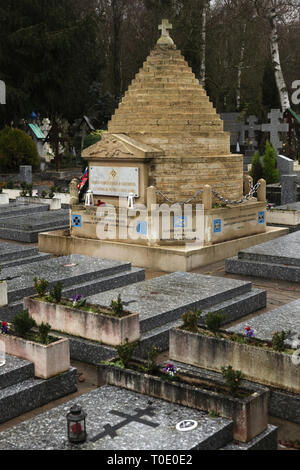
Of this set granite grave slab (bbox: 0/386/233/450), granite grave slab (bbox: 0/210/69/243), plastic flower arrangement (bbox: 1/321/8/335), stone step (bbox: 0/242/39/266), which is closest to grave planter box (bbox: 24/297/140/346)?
plastic flower arrangement (bbox: 1/321/8/335)

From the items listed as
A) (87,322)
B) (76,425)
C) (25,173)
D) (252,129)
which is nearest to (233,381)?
(76,425)

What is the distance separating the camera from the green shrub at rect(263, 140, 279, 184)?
25.6m

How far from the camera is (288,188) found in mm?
23609

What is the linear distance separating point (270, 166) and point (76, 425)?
20.8 metres

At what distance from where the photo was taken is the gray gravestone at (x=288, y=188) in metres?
23.5

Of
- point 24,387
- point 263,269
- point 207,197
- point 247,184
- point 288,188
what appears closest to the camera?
point 24,387

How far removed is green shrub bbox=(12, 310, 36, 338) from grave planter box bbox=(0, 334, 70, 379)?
11 cm

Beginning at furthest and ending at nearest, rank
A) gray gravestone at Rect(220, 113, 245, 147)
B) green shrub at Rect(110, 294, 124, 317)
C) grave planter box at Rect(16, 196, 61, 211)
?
gray gravestone at Rect(220, 113, 245, 147), grave planter box at Rect(16, 196, 61, 211), green shrub at Rect(110, 294, 124, 317)

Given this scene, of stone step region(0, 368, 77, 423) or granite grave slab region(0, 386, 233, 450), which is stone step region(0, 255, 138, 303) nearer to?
stone step region(0, 368, 77, 423)

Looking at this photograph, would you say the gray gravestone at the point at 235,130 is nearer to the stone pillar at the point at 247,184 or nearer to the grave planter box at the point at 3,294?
the stone pillar at the point at 247,184

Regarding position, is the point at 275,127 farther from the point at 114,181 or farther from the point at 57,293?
the point at 57,293

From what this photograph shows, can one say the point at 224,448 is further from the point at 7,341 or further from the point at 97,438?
the point at 7,341

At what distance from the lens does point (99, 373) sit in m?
8.27
